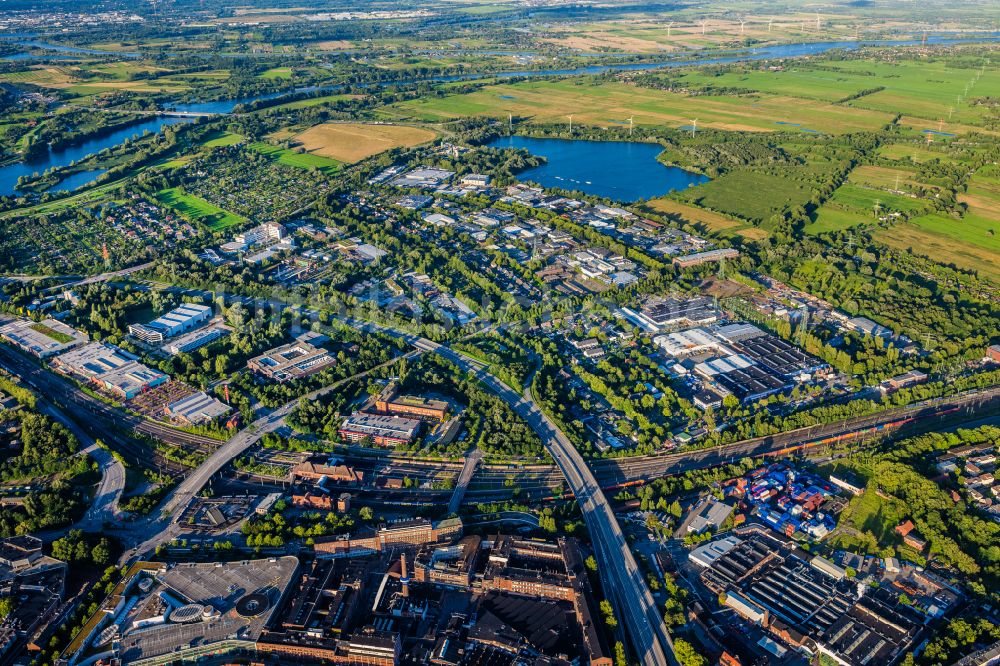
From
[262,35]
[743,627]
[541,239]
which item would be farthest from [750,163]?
[262,35]

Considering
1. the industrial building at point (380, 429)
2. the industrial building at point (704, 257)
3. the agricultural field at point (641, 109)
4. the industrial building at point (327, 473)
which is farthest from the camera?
the agricultural field at point (641, 109)

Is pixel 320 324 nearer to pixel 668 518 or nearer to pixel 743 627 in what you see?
pixel 668 518

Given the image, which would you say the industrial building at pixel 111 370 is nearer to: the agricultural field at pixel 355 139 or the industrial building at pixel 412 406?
the industrial building at pixel 412 406

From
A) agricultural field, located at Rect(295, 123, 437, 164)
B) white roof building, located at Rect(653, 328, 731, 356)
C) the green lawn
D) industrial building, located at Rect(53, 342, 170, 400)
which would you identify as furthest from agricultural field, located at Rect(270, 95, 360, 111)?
white roof building, located at Rect(653, 328, 731, 356)

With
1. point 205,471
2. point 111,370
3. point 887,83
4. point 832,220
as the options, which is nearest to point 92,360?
point 111,370

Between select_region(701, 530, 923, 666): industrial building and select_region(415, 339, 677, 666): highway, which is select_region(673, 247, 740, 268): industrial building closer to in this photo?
select_region(415, 339, 677, 666): highway

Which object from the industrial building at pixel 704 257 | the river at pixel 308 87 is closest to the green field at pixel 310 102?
the river at pixel 308 87

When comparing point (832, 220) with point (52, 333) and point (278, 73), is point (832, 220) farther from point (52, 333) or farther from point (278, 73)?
point (278, 73)
